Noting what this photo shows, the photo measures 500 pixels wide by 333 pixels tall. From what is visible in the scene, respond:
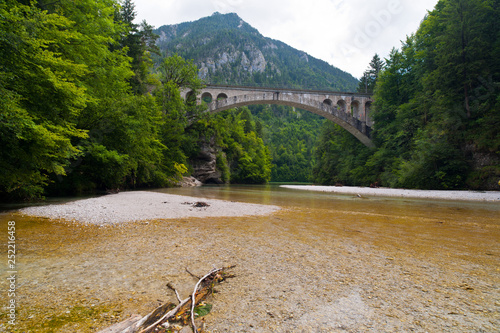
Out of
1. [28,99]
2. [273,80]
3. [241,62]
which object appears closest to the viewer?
[28,99]

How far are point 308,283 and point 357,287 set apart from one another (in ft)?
1.15

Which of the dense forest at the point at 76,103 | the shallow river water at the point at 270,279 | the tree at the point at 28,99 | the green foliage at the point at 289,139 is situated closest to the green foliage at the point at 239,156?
the dense forest at the point at 76,103

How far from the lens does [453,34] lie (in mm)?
16203

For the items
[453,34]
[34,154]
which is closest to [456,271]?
[34,154]

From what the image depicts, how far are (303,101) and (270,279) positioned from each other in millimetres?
33171

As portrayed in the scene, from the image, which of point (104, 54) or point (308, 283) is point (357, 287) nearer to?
point (308, 283)

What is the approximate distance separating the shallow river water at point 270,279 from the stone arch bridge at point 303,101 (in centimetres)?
2999

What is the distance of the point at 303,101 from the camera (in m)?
33.0

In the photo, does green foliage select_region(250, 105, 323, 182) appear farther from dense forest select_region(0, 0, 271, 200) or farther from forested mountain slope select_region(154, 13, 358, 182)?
dense forest select_region(0, 0, 271, 200)

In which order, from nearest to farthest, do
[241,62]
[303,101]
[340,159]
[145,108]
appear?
[145,108]
[303,101]
[340,159]
[241,62]

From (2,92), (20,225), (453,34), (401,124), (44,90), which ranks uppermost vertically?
(453,34)

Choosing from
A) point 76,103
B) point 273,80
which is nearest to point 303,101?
point 76,103

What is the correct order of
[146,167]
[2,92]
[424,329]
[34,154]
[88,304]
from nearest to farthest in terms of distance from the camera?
[424,329], [88,304], [2,92], [34,154], [146,167]

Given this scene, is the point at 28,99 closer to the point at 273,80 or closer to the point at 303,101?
the point at 303,101
